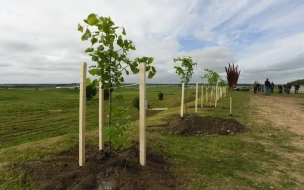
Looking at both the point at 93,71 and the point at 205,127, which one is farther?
the point at 205,127

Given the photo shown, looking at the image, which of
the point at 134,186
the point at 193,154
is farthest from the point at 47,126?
the point at 134,186

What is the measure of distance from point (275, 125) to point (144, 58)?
800cm

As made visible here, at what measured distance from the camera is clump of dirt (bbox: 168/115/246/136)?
783 centimetres

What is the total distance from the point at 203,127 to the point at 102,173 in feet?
17.3

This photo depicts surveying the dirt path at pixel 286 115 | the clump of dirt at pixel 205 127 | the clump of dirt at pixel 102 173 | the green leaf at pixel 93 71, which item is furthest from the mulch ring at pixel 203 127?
the green leaf at pixel 93 71

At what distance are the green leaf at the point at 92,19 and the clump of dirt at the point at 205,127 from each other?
503 cm

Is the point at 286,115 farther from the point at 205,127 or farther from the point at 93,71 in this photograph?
the point at 93,71

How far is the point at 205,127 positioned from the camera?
8.29m

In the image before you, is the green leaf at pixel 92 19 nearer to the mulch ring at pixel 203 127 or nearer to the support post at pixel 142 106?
the support post at pixel 142 106

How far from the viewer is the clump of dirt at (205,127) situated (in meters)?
7.83

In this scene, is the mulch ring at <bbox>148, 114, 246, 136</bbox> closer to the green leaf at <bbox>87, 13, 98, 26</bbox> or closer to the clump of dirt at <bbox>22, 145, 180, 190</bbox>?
the clump of dirt at <bbox>22, 145, 180, 190</bbox>

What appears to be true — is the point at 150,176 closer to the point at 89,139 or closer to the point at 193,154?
the point at 193,154

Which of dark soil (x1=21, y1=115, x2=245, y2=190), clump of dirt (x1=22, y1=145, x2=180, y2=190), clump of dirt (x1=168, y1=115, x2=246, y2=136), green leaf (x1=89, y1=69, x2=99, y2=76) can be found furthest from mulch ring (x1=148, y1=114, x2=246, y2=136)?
green leaf (x1=89, y1=69, x2=99, y2=76)

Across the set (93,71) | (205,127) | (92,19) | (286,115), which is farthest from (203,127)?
(286,115)
